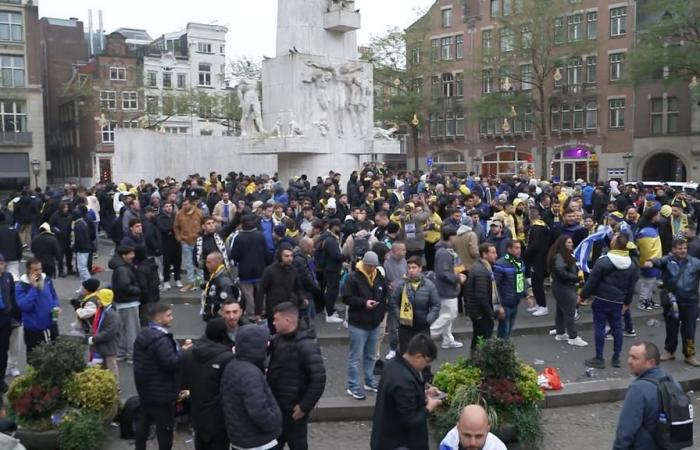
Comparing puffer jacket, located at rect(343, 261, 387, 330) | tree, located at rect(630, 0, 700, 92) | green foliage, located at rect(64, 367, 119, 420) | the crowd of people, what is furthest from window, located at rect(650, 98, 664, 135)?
green foliage, located at rect(64, 367, 119, 420)

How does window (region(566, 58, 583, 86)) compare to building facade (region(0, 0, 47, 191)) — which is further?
building facade (region(0, 0, 47, 191))

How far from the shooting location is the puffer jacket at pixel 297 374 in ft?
19.9

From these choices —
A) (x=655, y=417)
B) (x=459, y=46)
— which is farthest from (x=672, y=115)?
(x=655, y=417)

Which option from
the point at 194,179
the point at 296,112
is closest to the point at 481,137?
the point at 296,112

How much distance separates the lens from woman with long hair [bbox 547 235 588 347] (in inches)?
423

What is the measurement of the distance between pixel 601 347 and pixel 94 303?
7.07 metres

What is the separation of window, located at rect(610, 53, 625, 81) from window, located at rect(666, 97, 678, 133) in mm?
3910

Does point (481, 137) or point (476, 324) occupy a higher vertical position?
point (481, 137)

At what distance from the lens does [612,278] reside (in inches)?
385

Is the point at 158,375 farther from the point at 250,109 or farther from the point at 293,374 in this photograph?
the point at 250,109

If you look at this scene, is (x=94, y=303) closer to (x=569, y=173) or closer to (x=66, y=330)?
(x=66, y=330)

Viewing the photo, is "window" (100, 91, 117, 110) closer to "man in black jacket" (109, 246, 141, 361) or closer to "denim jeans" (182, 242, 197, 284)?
"denim jeans" (182, 242, 197, 284)

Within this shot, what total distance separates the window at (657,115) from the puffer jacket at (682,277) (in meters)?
41.9

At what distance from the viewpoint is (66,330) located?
12273mm
